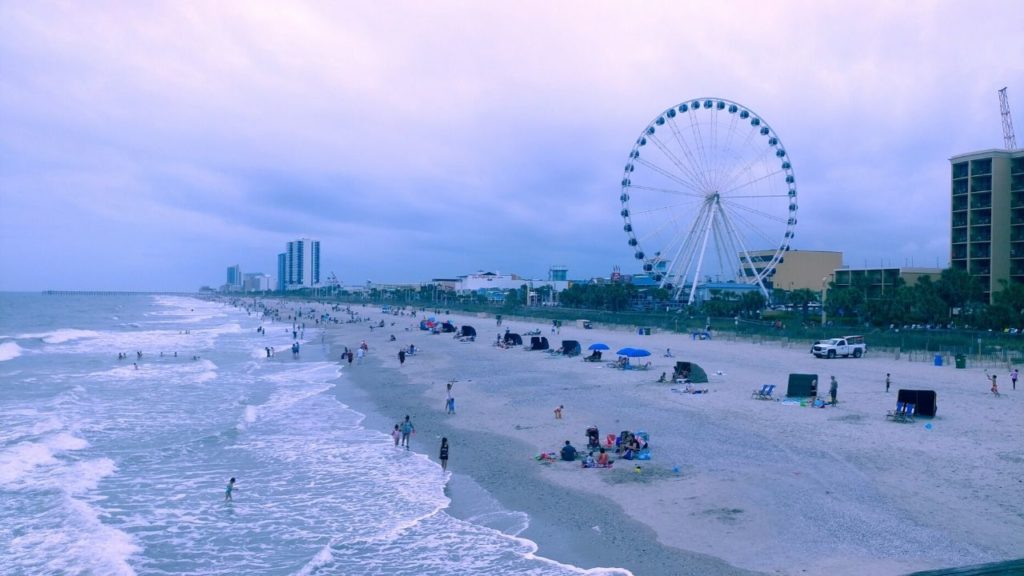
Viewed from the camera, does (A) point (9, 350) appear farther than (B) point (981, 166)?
No

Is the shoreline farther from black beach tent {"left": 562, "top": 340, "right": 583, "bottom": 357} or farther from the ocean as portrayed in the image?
black beach tent {"left": 562, "top": 340, "right": 583, "bottom": 357}

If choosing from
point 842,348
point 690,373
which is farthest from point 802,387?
point 842,348

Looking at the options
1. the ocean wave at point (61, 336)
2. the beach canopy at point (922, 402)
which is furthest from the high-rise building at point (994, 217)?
the ocean wave at point (61, 336)

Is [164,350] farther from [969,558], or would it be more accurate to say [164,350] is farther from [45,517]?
[969,558]

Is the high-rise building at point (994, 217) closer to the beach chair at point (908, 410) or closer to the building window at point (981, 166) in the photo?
the building window at point (981, 166)

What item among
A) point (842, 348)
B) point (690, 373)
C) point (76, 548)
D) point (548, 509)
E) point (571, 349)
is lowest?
point (76, 548)

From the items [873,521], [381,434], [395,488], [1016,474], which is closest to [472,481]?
[395,488]

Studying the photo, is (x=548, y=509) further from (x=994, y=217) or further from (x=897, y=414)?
(x=994, y=217)
